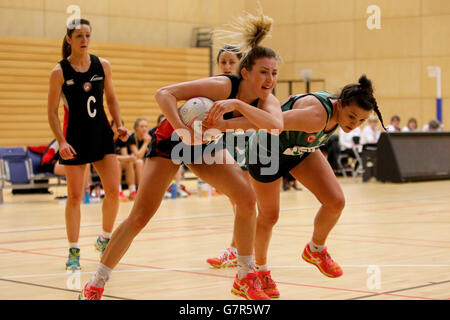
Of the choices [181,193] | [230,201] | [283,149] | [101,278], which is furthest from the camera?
[181,193]

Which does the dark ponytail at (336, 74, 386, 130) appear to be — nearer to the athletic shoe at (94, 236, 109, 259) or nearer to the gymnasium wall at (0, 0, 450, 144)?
the athletic shoe at (94, 236, 109, 259)

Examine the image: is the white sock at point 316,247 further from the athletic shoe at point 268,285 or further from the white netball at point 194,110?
the white netball at point 194,110

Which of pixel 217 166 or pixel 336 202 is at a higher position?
pixel 217 166

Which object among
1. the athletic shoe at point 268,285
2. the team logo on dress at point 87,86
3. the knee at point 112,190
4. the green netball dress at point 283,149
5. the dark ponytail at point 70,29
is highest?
the dark ponytail at point 70,29

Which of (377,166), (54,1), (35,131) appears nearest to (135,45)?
(54,1)

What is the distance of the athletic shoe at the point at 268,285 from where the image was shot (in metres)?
4.35

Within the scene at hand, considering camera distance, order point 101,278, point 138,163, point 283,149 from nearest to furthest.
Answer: point 101,278, point 283,149, point 138,163

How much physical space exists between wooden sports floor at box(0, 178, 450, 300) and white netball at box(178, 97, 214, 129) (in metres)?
1.18

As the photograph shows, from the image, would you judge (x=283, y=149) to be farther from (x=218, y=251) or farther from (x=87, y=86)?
(x=218, y=251)

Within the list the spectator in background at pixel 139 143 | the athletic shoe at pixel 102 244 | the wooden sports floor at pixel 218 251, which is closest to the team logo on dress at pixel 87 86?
the athletic shoe at pixel 102 244

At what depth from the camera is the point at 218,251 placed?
636cm

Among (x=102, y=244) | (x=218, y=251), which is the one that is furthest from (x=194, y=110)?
(x=218, y=251)

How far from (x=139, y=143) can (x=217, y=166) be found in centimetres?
870

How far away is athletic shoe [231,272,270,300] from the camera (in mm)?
4051
